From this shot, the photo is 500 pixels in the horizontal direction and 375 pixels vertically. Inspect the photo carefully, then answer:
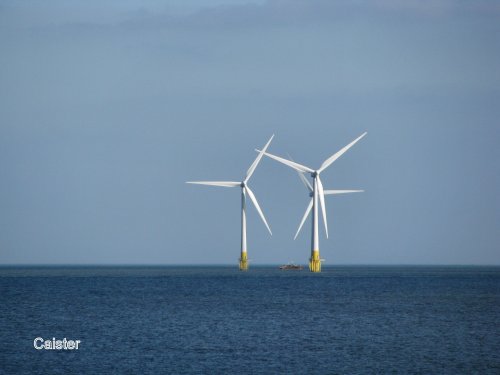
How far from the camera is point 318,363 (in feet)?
221

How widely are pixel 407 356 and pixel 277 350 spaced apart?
30.9ft

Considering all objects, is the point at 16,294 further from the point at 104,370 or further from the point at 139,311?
the point at 104,370

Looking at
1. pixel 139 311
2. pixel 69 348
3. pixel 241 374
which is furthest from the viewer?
pixel 139 311

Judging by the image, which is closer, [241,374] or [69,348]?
[241,374]

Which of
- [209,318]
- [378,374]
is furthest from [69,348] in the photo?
[209,318]

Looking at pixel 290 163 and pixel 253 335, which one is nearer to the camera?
pixel 253 335

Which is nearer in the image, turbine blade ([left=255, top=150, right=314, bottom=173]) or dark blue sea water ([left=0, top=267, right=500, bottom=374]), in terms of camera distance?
dark blue sea water ([left=0, top=267, right=500, bottom=374])

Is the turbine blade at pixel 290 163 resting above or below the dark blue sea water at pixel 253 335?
above

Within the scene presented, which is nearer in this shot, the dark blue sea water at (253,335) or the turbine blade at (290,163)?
the dark blue sea water at (253,335)

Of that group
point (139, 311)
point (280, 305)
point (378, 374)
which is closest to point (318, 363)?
point (378, 374)

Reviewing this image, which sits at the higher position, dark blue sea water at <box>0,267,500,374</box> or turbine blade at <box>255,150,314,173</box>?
turbine blade at <box>255,150,314,173</box>

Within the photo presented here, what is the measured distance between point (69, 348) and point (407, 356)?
2400 cm

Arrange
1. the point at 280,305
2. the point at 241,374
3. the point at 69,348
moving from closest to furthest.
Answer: the point at 241,374 → the point at 69,348 → the point at 280,305

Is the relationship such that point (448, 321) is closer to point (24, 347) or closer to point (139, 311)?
point (139, 311)
